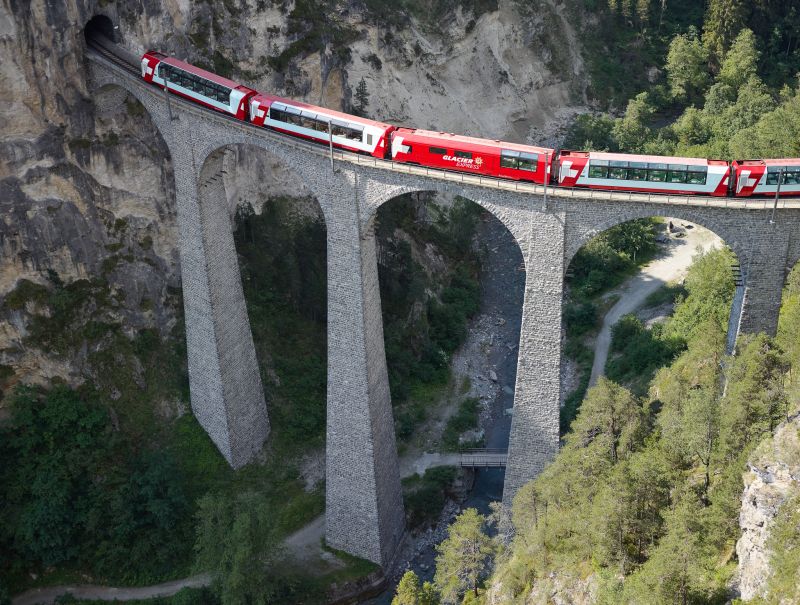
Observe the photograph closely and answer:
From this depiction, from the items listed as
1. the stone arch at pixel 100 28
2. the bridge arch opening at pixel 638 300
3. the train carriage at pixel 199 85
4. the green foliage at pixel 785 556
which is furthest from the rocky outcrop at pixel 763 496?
the stone arch at pixel 100 28

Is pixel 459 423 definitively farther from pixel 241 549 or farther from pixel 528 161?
pixel 528 161

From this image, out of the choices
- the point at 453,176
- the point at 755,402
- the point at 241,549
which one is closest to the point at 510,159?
the point at 453,176

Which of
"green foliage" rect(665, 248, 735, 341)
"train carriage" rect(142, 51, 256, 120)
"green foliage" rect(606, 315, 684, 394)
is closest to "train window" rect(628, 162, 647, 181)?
"green foliage" rect(665, 248, 735, 341)

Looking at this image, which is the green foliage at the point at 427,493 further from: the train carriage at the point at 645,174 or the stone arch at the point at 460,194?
the train carriage at the point at 645,174

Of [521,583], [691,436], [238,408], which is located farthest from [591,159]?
[238,408]

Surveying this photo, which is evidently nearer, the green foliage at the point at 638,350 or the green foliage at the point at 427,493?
the green foliage at the point at 427,493
